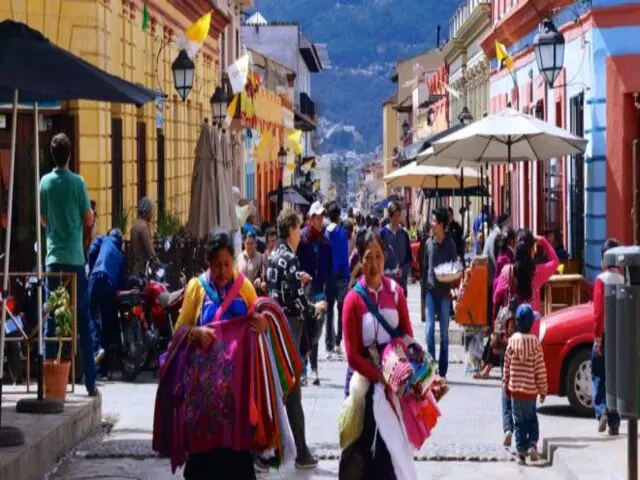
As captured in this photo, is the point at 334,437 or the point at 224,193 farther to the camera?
the point at 224,193

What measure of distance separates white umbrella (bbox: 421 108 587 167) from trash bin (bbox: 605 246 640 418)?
10.6m

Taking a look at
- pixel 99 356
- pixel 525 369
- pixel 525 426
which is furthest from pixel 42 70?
pixel 99 356

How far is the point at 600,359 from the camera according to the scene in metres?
12.0

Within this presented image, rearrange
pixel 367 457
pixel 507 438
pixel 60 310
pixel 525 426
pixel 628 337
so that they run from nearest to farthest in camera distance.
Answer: pixel 628 337, pixel 367 457, pixel 525 426, pixel 507 438, pixel 60 310

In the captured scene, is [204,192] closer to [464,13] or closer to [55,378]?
[55,378]

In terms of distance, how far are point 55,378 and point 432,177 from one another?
62.7 feet

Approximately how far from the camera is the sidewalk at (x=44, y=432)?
32.1 feet

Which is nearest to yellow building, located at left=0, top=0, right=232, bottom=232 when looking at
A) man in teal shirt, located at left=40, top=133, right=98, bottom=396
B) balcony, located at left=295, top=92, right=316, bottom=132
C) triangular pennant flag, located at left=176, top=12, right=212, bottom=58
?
triangular pennant flag, located at left=176, top=12, right=212, bottom=58

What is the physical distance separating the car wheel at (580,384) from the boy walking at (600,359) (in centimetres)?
104

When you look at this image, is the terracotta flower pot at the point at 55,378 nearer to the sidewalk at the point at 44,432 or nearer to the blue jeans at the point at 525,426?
the sidewalk at the point at 44,432

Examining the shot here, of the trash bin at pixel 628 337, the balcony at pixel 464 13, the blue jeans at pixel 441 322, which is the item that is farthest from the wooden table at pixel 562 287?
the balcony at pixel 464 13

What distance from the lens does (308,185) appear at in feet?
257

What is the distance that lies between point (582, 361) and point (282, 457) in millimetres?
5459

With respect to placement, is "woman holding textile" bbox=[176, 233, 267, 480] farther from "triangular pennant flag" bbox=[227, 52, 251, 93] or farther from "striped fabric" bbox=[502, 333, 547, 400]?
"triangular pennant flag" bbox=[227, 52, 251, 93]
